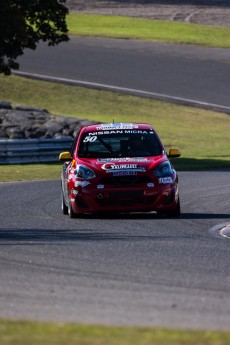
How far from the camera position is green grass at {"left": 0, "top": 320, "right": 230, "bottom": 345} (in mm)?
7461

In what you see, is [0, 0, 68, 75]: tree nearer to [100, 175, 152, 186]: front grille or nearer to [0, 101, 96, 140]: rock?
[0, 101, 96, 140]: rock

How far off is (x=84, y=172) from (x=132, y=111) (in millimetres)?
22508

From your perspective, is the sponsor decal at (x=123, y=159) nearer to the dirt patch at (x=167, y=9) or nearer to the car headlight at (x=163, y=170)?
A: the car headlight at (x=163, y=170)

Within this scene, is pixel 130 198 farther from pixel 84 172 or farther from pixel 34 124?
pixel 34 124

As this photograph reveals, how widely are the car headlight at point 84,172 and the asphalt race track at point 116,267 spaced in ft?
2.22

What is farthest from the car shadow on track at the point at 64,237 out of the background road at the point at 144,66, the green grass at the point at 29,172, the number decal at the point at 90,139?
the background road at the point at 144,66

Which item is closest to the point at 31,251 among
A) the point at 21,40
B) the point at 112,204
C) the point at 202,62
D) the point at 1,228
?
the point at 1,228

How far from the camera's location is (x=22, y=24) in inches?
1134

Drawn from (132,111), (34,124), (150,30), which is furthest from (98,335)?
(150,30)

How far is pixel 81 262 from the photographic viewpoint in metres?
12.3

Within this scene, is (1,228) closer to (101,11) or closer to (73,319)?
(73,319)

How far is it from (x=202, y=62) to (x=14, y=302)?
122 feet

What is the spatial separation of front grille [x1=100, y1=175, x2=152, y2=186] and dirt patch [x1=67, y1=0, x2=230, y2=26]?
3886 centimetres

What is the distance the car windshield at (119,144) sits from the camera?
18.4 m
